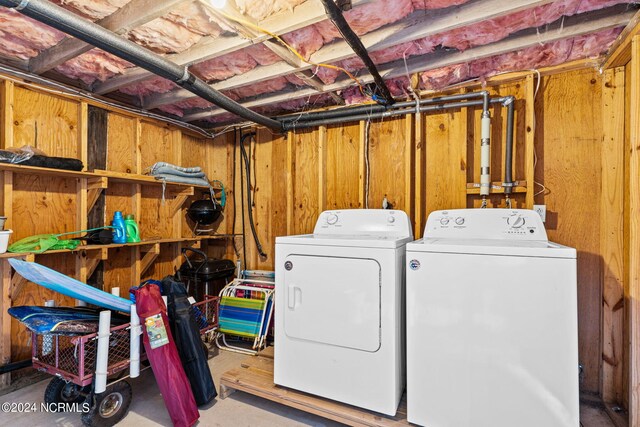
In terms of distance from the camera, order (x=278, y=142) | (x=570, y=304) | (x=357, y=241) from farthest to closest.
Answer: (x=278, y=142), (x=357, y=241), (x=570, y=304)

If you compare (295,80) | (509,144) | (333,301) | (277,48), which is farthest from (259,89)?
(509,144)

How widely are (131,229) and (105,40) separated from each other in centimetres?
158

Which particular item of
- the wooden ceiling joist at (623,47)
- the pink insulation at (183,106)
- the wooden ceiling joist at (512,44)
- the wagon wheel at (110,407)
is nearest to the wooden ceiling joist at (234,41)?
the pink insulation at (183,106)

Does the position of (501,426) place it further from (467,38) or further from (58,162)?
(58,162)

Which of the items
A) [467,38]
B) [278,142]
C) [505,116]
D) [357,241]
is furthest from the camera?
[278,142]

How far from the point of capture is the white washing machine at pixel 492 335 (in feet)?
4.59

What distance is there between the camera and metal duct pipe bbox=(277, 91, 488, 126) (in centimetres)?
241

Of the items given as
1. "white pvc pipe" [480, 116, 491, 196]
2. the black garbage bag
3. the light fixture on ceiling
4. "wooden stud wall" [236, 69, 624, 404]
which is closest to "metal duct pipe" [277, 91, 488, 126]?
"wooden stud wall" [236, 69, 624, 404]

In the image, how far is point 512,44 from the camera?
1.94 m

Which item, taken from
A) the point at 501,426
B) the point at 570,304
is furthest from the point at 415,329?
the point at 570,304

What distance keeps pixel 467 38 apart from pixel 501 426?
2.12 meters

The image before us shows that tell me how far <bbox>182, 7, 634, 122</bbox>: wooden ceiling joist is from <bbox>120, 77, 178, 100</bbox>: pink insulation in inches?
42.0

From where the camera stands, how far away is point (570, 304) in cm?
139

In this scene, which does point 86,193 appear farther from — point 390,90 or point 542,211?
point 542,211
